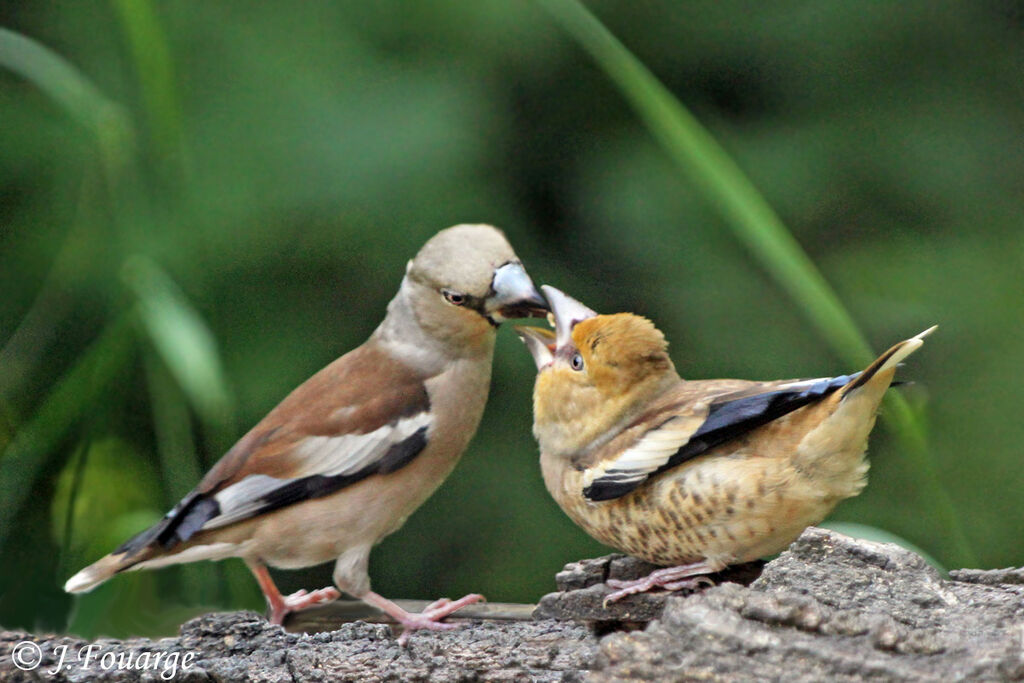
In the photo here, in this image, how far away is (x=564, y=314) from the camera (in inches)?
92.7

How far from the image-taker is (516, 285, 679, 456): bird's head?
227 cm

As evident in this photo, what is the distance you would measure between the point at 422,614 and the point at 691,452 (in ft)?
2.16

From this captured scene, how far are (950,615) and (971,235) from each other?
183 centimetres

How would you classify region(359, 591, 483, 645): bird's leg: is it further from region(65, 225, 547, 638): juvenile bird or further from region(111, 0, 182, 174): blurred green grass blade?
region(111, 0, 182, 174): blurred green grass blade

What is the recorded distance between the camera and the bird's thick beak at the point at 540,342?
2395 millimetres

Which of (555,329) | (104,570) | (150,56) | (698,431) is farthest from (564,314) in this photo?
(150,56)

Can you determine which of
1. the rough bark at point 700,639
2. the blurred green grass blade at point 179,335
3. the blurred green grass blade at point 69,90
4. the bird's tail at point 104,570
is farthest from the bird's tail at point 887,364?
the blurred green grass blade at point 69,90

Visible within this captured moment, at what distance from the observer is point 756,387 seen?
7.17 feet

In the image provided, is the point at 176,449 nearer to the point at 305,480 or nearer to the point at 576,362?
the point at 305,480

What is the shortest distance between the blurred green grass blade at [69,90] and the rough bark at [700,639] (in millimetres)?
1121

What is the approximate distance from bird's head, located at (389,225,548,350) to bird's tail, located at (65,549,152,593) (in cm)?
68

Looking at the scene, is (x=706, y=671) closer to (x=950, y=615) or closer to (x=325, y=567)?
(x=950, y=615)

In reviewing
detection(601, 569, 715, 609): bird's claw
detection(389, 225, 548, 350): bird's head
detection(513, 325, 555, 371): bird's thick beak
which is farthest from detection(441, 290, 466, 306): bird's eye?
detection(601, 569, 715, 609): bird's claw

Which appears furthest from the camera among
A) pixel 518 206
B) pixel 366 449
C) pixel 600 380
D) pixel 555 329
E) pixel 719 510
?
pixel 518 206
